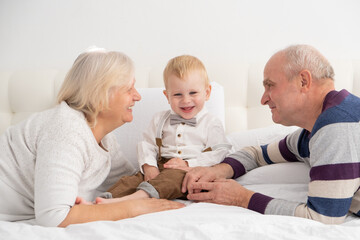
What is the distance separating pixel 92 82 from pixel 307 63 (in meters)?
0.78

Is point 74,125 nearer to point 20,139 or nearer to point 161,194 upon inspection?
point 20,139

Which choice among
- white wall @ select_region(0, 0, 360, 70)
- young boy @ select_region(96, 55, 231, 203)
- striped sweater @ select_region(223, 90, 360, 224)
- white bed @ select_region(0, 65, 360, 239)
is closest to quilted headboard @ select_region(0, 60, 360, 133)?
white bed @ select_region(0, 65, 360, 239)

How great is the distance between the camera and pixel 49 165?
112cm

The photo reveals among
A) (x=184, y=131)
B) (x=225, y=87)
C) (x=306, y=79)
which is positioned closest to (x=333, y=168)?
(x=306, y=79)

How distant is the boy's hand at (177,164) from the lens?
60.5 inches

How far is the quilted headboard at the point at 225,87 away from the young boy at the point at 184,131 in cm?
55

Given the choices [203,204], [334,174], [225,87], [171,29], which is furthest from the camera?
[171,29]

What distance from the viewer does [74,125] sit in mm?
1245

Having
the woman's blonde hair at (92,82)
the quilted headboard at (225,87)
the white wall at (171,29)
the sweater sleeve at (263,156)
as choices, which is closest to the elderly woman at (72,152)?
the woman's blonde hair at (92,82)

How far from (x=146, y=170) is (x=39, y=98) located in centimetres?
118

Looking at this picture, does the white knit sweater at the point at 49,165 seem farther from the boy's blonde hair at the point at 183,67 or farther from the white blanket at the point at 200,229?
the boy's blonde hair at the point at 183,67

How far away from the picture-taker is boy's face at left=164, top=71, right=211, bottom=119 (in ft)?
5.39

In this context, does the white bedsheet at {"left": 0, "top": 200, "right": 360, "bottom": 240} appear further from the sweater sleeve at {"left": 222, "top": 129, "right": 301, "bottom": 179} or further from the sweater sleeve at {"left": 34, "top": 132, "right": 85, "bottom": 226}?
the sweater sleeve at {"left": 222, "top": 129, "right": 301, "bottom": 179}

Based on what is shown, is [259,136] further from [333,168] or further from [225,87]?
[333,168]
